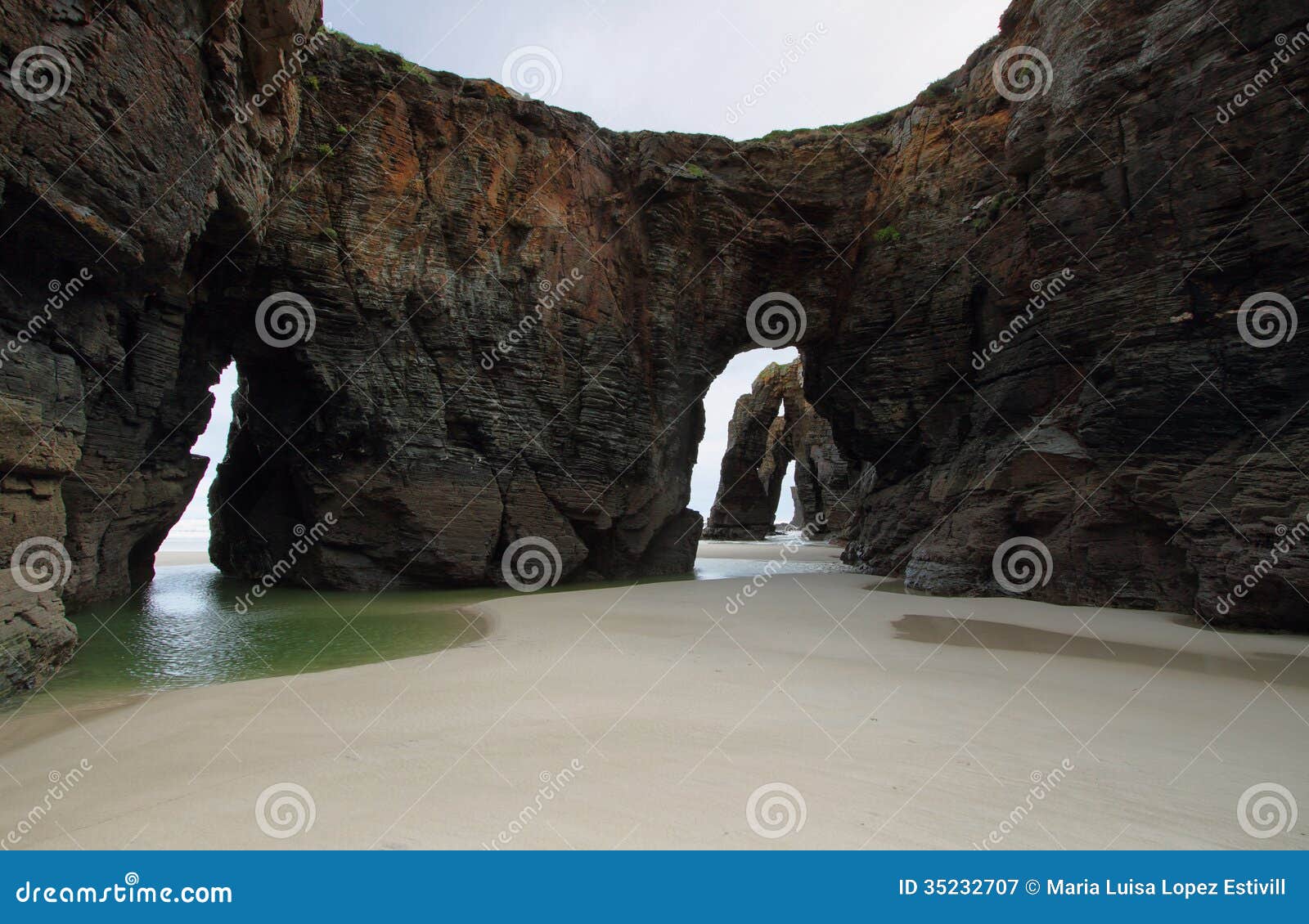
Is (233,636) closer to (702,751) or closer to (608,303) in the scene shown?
(702,751)

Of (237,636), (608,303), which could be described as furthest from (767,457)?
(237,636)

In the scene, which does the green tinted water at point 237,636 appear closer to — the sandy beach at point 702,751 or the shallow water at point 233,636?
the shallow water at point 233,636

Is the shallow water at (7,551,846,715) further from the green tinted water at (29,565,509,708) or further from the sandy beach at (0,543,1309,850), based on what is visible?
the sandy beach at (0,543,1309,850)

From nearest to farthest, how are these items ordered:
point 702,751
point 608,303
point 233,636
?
point 702,751, point 233,636, point 608,303

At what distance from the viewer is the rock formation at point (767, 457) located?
174ft

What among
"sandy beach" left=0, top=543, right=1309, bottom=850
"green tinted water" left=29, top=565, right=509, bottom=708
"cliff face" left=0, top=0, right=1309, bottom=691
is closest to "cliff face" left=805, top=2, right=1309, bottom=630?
"cliff face" left=0, top=0, right=1309, bottom=691

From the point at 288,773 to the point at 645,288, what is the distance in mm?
18175

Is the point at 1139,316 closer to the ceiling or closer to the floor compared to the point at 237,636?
closer to the ceiling

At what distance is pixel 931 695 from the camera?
17.6ft

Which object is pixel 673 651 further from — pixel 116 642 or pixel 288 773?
pixel 116 642

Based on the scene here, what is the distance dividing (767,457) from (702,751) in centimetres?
5413

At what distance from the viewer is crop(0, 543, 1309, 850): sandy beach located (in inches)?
111

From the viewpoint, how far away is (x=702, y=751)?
381 centimetres

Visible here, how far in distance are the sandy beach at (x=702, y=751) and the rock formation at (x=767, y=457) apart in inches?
1800
